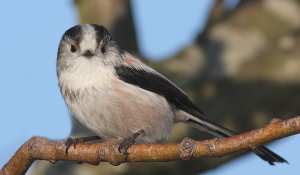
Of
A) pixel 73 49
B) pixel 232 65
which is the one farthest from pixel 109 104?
pixel 232 65

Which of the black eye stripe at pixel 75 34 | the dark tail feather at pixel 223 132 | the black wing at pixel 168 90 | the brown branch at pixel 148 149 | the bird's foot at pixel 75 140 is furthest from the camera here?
the black wing at pixel 168 90

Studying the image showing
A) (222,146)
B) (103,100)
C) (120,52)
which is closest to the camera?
(222,146)

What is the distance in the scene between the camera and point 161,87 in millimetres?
6473

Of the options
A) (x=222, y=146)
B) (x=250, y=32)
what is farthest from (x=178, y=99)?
(x=222, y=146)

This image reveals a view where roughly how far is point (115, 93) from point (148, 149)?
1.57 meters

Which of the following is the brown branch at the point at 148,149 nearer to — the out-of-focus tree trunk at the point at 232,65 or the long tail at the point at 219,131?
the long tail at the point at 219,131

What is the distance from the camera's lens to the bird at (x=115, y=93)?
584cm

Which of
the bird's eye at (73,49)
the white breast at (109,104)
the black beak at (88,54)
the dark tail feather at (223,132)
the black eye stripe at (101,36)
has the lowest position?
the dark tail feather at (223,132)

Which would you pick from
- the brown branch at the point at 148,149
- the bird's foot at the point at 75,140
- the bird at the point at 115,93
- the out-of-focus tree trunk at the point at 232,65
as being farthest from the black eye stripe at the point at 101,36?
the brown branch at the point at 148,149

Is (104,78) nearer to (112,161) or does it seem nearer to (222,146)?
(112,161)

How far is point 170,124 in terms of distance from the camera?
6480 millimetres

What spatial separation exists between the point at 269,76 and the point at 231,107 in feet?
1.60

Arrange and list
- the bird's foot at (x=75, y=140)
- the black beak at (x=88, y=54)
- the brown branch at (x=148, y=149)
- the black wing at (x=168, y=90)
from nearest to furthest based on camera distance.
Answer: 1. the brown branch at (x=148, y=149)
2. the bird's foot at (x=75, y=140)
3. the black beak at (x=88, y=54)
4. the black wing at (x=168, y=90)

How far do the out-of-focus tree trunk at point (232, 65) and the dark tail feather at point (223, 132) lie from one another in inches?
20.4
